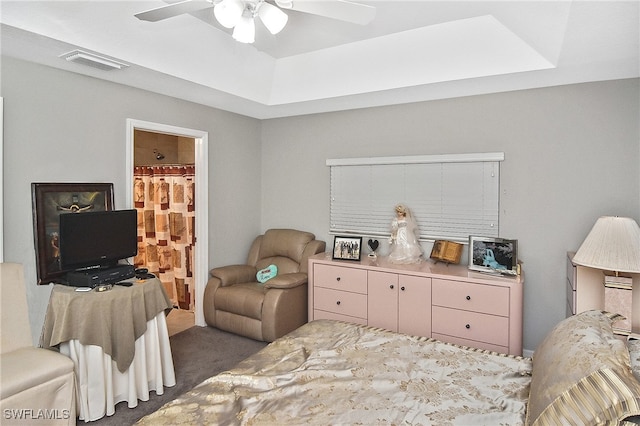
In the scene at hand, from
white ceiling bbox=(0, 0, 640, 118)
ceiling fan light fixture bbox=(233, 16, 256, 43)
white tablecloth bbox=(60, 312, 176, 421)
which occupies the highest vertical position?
white ceiling bbox=(0, 0, 640, 118)

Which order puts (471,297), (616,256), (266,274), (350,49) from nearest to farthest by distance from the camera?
(616,256), (471,297), (350,49), (266,274)

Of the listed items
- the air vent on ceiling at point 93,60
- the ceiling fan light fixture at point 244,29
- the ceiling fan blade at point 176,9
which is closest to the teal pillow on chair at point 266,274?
the air vent on ceiling at point 93,60

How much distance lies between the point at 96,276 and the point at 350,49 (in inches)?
108

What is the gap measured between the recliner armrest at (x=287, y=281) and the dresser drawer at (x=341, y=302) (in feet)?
0.62

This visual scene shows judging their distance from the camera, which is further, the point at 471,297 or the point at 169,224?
the point at 169,224

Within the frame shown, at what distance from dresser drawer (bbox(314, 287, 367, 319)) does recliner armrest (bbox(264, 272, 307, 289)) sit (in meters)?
0.19

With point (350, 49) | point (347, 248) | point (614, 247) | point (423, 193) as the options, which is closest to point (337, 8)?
point (350, 49)

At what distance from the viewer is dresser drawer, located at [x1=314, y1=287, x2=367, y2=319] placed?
3604 millimetres

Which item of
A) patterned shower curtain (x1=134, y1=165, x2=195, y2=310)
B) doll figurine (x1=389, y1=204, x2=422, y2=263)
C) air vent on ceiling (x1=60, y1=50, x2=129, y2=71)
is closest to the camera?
air vent on ceiling (x1=60, y1=50, x2=129, y2=71)

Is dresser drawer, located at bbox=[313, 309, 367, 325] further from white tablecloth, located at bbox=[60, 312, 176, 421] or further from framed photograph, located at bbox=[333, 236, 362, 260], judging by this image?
white tablecloth, located at bbox=[60, 312, 176, 421]

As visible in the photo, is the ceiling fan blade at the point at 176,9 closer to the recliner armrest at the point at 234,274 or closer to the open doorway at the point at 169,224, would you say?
the open doorway at the point at 169,224

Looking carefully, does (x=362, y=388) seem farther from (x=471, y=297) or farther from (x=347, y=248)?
(x=347, y=248)

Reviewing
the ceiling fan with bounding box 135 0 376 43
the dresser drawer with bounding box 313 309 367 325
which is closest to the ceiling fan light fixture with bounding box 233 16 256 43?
the ceiling fan with bounding box 135 0 376 43

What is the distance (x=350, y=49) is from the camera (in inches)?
132
